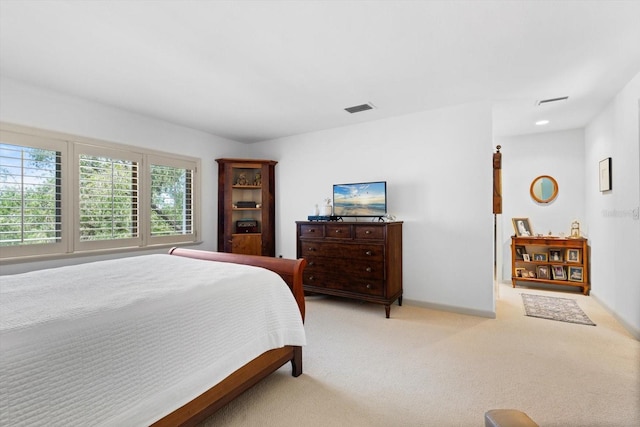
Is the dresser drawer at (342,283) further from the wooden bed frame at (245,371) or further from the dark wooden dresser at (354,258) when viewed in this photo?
the wooden bed frame at (245,371)

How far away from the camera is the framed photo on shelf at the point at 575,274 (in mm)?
4551

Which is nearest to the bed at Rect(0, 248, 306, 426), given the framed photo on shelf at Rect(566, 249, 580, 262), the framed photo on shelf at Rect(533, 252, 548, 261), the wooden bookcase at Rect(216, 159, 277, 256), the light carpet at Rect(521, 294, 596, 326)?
the wooden bookcase at Rect(216, 159, 277, 256)

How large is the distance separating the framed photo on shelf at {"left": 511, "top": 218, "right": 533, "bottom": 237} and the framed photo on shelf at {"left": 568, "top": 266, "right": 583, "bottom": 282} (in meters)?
0.74

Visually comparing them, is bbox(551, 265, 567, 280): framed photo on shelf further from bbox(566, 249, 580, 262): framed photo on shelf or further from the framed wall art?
the framed wall art

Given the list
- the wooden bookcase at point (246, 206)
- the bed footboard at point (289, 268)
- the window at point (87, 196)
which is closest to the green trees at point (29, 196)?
the window at point (87, 196)

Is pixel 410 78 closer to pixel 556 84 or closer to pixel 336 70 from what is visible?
pixel 336 70

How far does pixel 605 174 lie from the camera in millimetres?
3660

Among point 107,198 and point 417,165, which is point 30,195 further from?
point 417,165

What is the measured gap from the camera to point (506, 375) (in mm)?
2180

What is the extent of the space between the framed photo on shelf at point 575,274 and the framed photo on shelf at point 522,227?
739 mm

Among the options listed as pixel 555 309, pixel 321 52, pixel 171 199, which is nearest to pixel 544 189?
pixel 555 309

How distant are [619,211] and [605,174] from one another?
629 millimetres

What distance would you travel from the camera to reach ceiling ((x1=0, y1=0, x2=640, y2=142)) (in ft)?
6.35

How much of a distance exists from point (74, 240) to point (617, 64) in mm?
5520
